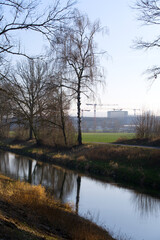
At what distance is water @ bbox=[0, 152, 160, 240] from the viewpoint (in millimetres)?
10797

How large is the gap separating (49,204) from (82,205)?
2954 mm

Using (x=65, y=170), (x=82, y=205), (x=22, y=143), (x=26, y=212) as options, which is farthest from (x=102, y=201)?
(x=22, y=143)

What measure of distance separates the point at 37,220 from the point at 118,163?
45.5ft

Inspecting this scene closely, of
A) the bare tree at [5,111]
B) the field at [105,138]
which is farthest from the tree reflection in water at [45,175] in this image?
the field at [105,138]

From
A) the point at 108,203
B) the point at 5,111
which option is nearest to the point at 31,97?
the point at 5,111

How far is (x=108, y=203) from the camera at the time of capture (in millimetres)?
14281

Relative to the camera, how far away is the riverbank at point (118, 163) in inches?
709

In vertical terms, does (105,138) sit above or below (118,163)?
above

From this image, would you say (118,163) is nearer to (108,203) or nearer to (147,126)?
(108,203)

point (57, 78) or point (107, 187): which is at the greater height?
point (57, 78)

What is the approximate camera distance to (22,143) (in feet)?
138

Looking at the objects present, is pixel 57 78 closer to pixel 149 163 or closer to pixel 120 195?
pixel 149 163

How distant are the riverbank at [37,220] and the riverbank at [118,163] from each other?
7079 millimetres

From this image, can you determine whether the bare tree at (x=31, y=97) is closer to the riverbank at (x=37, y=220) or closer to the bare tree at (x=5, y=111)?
the bare tree at (x=5, y=111)
